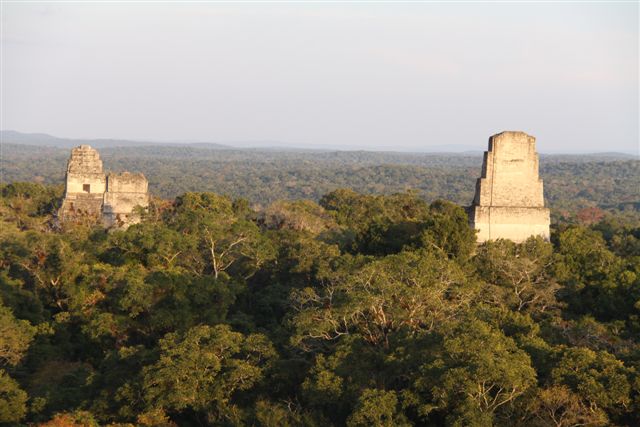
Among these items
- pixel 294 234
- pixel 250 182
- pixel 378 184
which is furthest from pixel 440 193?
pixel 294 234

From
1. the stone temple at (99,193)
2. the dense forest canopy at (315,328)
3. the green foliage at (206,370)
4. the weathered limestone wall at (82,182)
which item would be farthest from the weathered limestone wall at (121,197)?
the green foliage at (206,370)

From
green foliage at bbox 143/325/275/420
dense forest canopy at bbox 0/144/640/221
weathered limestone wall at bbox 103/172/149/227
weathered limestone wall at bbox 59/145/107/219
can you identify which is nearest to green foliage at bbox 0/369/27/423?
green foliage at bbox 143/325/275/420

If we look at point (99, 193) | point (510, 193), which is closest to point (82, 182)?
point (99, 193)

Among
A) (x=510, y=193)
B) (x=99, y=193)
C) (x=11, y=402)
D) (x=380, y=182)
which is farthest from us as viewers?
(x=380, y=182)

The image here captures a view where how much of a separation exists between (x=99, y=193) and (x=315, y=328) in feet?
56.1

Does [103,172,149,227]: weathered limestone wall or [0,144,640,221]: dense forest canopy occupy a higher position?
[103,172,149,227]: weathered limestone wall

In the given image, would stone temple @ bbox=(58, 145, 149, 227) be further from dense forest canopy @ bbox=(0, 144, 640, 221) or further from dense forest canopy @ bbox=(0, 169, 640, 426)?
dense forest canopy @ bbox=(0, 144, 640, 221)

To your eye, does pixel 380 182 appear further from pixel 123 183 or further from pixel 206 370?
pixel 206 370

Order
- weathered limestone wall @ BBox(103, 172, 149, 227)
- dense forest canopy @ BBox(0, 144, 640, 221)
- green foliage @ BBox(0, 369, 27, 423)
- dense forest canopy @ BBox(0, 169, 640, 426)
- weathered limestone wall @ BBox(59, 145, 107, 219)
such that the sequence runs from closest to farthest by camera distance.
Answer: dense forest canopy @ BBox(0, 169, 640, 426), green foliage @ BBox(0, 369, 27, 423), weathered limestone wall @ BBox(103, 172, 149, 227), weathered limestone wall @ BBox(59, 145, 107, 219), dense forest canopy @ BBox(0, 144, 640, 221)

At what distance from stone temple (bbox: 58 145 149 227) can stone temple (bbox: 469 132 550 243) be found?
12.1m

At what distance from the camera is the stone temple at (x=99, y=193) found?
2894 cm

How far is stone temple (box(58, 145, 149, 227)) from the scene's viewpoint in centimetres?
2894

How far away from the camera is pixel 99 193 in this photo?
3041 centimetres

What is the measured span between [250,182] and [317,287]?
3556 inches
